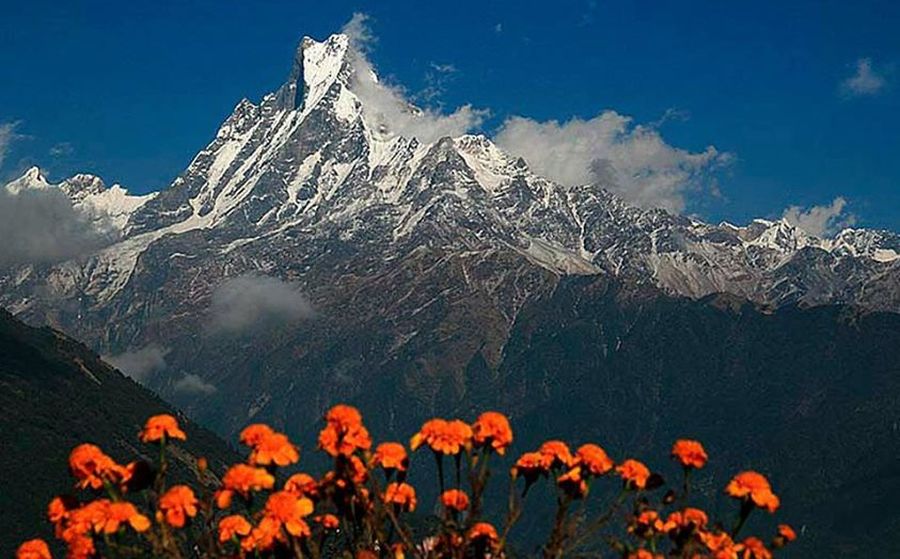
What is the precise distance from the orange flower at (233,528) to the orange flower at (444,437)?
146 cm

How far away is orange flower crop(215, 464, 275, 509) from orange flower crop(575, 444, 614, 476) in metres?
2.48

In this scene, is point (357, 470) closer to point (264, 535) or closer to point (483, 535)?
point (264, 535)

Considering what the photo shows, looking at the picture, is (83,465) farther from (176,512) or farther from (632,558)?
(632,558)

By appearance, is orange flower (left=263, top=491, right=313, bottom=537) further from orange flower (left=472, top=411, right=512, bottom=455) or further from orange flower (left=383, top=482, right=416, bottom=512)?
orange flower (left=472, top=411, right=512, bottom=455)

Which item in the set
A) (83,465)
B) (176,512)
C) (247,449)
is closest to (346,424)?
(247,449)

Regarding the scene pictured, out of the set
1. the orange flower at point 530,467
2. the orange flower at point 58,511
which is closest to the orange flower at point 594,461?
the orange flower at point 530,467

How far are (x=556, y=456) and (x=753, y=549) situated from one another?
6.09 ft

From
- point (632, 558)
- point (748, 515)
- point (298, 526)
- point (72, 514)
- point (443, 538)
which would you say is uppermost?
point (748, 515)

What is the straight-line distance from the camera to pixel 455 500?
9.91 metres

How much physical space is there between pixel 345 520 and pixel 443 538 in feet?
2.75

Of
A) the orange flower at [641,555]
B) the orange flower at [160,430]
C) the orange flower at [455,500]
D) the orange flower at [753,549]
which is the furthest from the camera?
the orange flower at [455,500]

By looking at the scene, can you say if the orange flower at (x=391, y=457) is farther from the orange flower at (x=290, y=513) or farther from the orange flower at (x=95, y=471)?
the orange flower at (x=95, y=471)

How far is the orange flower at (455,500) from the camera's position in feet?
32.1

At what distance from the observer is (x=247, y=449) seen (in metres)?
9.19
